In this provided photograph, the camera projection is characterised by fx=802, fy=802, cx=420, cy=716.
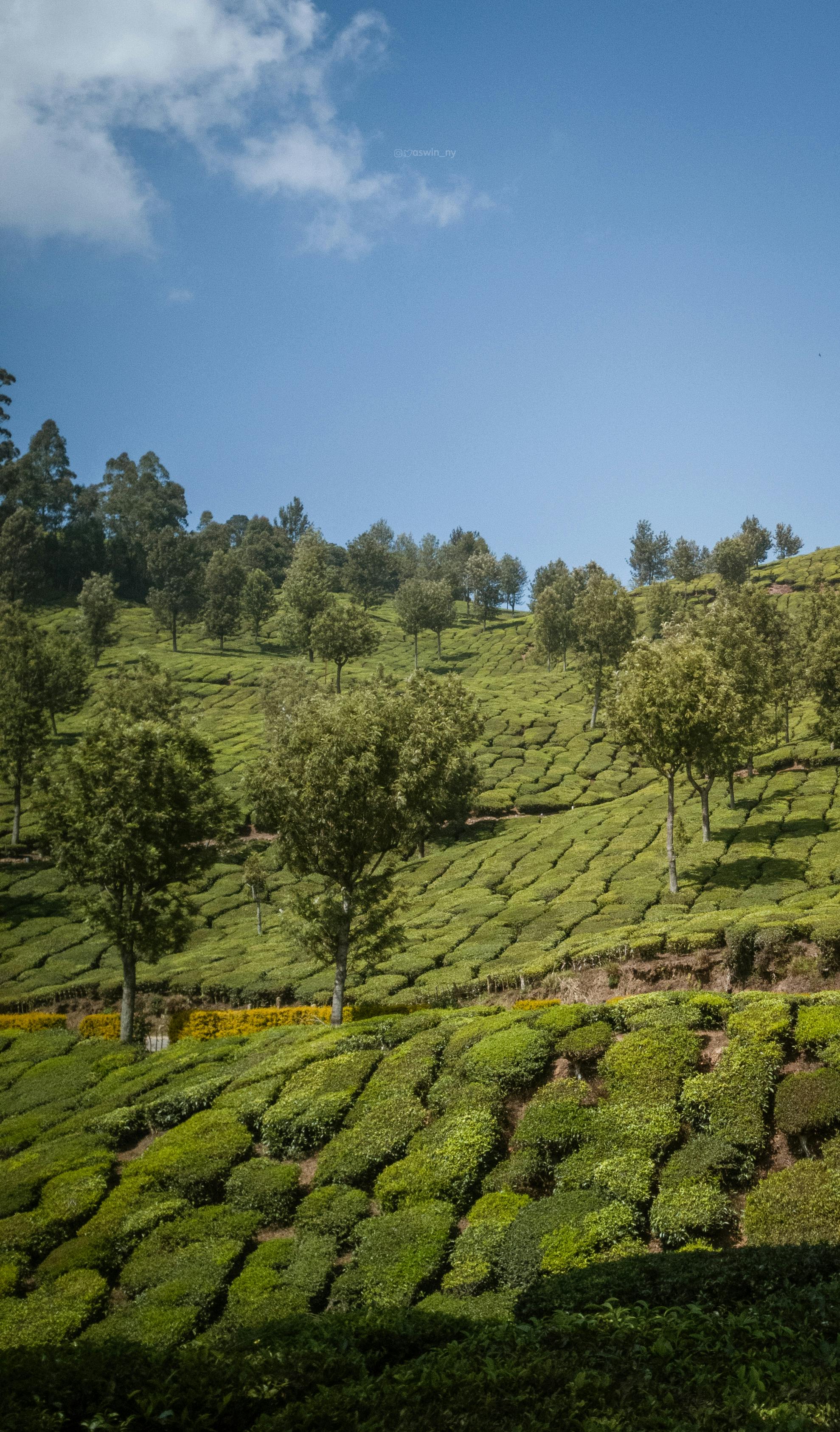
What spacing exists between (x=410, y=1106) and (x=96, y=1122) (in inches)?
378

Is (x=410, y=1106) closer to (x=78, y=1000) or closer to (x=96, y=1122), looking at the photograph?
(x=96, y=1122)

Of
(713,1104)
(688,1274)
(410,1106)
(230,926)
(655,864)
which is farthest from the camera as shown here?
(230,926)

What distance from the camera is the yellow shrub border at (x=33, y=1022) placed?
3478 cm

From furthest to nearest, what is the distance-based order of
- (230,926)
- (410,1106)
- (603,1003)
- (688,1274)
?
(230,926) < (603,1003) < (410,1106) < (688,1274)

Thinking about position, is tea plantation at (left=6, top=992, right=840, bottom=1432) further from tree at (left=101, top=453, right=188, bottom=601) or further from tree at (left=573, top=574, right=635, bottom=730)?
tree at (left=101, top=453, right=188, bottom=601)

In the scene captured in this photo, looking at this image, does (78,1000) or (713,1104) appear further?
(78,1000)

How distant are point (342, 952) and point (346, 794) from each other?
5.94m

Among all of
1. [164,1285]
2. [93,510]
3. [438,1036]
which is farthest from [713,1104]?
[93,510]

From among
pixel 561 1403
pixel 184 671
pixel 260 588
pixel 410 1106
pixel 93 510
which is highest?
pixel 93 510

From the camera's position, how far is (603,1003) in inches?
811

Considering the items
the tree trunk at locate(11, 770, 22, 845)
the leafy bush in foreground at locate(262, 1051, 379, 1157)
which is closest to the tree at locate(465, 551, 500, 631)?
the tree trunk at locate(11, 770, 22, 845)

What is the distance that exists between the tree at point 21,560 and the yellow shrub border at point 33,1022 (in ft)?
336

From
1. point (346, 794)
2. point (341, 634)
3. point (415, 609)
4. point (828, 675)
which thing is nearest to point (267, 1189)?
point (346, 794)

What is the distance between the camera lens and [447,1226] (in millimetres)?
15062
